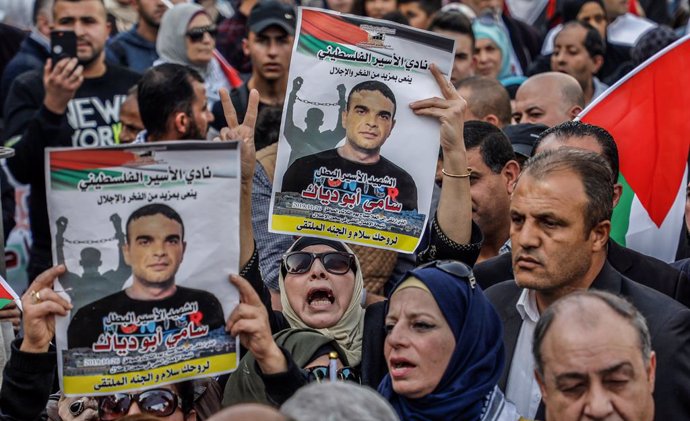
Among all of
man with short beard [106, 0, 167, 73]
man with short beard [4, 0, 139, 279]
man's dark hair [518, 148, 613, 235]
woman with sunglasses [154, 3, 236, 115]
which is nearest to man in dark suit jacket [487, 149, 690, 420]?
man's dark hair [518, 148, 613, 235]

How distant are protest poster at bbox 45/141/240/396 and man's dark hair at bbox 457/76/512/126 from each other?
3.68 metres

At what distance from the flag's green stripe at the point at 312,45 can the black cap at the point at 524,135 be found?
1850 mm

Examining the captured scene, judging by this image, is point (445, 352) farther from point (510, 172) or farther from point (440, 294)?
→ point (510, 172)

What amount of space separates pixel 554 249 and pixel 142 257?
1.47m

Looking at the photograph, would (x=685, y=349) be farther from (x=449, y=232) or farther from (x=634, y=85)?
(x=634, y=85)

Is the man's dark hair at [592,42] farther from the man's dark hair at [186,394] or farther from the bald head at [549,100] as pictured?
the man's dark hair at [186,394]

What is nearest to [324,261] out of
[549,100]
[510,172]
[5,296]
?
[5,296]

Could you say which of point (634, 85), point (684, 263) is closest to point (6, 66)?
point (634, 85)

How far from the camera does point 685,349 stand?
15.0ft

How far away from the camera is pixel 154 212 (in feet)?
14.0

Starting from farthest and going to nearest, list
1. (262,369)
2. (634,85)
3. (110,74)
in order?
(110,74) → (634,85) → (262,369)

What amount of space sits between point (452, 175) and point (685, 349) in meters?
1.32

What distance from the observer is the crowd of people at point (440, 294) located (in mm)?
4137

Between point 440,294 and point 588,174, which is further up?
point 588,174
